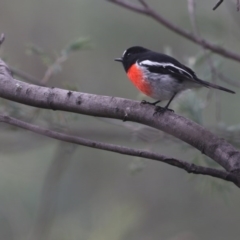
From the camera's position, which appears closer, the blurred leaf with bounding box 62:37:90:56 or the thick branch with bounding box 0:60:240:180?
the thick branch with bounding box 0:60:240:180

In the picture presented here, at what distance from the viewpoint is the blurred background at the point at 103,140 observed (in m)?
3.46

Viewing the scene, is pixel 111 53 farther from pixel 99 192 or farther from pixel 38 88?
pixel 38 88

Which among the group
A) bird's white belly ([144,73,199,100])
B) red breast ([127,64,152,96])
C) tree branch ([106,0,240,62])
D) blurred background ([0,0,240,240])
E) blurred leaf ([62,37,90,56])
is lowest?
blurred background ([0,0,240,240])

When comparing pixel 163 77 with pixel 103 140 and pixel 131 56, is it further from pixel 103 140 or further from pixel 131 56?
pixel 103 140

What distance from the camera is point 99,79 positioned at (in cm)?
590

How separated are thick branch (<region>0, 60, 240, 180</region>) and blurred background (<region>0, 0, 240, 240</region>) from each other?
0.78 meters

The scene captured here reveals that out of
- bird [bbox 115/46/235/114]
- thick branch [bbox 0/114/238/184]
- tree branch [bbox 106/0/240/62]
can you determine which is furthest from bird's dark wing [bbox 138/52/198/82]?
thick branch [bbox 0/114/238/184]

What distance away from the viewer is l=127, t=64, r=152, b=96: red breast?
3195 mm

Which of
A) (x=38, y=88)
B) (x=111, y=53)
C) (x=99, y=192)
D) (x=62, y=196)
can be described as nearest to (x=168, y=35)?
(x=111, y=53)

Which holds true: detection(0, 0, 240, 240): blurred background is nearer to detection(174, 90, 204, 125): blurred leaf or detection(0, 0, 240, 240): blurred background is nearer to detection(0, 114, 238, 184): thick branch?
detection(174, 90, 204, 125): blurred leaf

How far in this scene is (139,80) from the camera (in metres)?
3.24

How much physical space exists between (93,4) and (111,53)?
0.52 m

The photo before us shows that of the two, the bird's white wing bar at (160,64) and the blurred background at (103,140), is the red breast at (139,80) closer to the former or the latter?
the bird's white wing bar at (160,64)

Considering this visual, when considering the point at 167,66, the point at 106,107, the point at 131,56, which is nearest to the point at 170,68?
the point at 167,66
